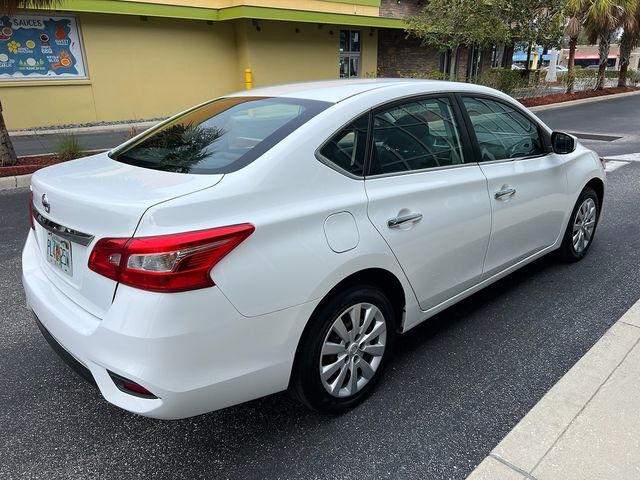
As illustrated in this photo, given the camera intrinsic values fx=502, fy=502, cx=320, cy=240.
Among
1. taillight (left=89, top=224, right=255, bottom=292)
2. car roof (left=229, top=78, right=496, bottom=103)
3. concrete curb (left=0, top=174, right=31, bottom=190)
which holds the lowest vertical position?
concrete curb (left=0, top=174, right=31, bottom=190)

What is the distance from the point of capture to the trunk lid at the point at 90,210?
2.01 m

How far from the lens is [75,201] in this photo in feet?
7.13

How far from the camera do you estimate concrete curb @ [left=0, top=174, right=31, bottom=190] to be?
7613mm

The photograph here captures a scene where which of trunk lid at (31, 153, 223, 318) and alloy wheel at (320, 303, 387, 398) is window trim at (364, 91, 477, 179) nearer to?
alloy wheel at (320, 303, 387, 398)

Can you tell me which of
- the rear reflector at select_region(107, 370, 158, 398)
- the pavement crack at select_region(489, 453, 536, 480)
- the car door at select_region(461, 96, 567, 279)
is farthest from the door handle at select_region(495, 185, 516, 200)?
the rear reflector at select_region(107, 370, 158, 398)

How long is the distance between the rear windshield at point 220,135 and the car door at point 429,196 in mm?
473

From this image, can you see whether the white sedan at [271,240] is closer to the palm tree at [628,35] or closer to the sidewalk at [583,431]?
the sidewalk at [583,431]

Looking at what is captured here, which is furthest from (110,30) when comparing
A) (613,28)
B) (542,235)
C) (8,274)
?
(613,28)

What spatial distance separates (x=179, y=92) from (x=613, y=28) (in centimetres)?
1907

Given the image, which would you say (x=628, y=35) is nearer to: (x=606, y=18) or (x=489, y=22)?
(x=606, y=18)

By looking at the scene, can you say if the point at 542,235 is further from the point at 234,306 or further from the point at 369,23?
the point at 369,23

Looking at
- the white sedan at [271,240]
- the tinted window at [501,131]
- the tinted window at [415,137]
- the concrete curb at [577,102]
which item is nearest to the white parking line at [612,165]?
the tinted window at [501,131]

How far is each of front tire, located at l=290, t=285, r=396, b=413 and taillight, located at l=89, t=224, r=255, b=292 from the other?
24.3 inches

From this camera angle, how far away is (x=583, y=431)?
2.41 m
